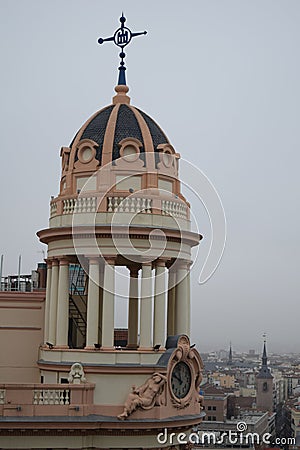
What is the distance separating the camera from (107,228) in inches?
891

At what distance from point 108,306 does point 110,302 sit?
0.16 m

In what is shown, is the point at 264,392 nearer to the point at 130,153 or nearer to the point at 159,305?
the point at 159,305

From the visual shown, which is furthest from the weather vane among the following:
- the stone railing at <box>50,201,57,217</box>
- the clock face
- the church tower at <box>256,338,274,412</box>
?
the church tower at <box>256,338,274,412</box>

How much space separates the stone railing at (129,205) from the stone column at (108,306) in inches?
63.9

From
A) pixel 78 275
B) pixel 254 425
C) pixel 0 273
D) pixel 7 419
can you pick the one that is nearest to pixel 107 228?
pixel 7 419

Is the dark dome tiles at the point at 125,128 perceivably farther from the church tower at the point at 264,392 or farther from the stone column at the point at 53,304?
the church tower at the point at 264,392

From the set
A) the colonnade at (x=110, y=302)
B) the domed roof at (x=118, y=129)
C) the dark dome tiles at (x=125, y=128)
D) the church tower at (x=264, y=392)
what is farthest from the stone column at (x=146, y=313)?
the church tower at (x=264, y=392)

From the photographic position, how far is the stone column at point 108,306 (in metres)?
22.4

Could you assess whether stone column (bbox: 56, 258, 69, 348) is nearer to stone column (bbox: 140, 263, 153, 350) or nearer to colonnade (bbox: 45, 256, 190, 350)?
colonnade (bbox: 45, 256, 190, 350)

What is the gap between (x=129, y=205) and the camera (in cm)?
2306

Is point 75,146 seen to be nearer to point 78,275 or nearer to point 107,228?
point 107,228

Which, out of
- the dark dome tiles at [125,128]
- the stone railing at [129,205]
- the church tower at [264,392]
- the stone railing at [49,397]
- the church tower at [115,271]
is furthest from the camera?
the church tower at [264,392]

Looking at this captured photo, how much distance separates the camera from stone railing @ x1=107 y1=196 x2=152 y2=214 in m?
23.0

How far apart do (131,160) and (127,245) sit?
9.14ft
